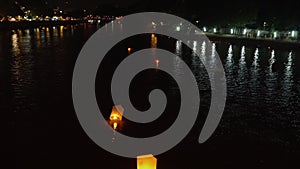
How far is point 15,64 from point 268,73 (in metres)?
19.3

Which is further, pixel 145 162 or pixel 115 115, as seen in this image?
pixel 115 115

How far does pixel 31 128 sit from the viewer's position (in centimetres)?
1196

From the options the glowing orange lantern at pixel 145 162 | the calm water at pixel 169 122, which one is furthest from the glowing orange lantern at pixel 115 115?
the glowing orange lantern at pixel 145 162

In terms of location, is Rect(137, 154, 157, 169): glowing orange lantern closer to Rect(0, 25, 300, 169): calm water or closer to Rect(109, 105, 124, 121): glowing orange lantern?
Rect(0, 25, 300, 169): calm water

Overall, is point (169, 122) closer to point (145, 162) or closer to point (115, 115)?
Result: point (115, 115)

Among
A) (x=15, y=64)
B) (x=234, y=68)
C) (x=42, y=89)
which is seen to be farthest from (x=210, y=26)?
(x=42, y=89)

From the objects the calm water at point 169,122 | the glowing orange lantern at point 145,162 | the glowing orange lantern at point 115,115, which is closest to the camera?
the glowing orange lantern at point 145,162

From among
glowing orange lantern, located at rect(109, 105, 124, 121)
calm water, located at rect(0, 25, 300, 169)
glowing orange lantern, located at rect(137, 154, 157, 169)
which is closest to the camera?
glowing orange lantern, located at rect(137, 154, 157, 169)

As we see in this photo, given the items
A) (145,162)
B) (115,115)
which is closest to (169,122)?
(115,115)

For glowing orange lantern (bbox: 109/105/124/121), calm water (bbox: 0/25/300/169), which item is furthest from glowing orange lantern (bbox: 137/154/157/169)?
glowing orange lantern (bbox: 109/105/124/121)

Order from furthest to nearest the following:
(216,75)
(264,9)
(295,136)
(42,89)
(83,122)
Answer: (264,9) → (216,75) → (42,89) → (83,122) → (295,136)

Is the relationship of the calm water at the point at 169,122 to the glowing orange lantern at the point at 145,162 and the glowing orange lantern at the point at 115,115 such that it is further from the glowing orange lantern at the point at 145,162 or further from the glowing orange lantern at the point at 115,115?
the glowing orange lantern at the point at 145,162

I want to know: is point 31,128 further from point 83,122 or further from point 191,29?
point 191,29

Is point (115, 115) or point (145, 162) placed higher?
point (145, 162)
